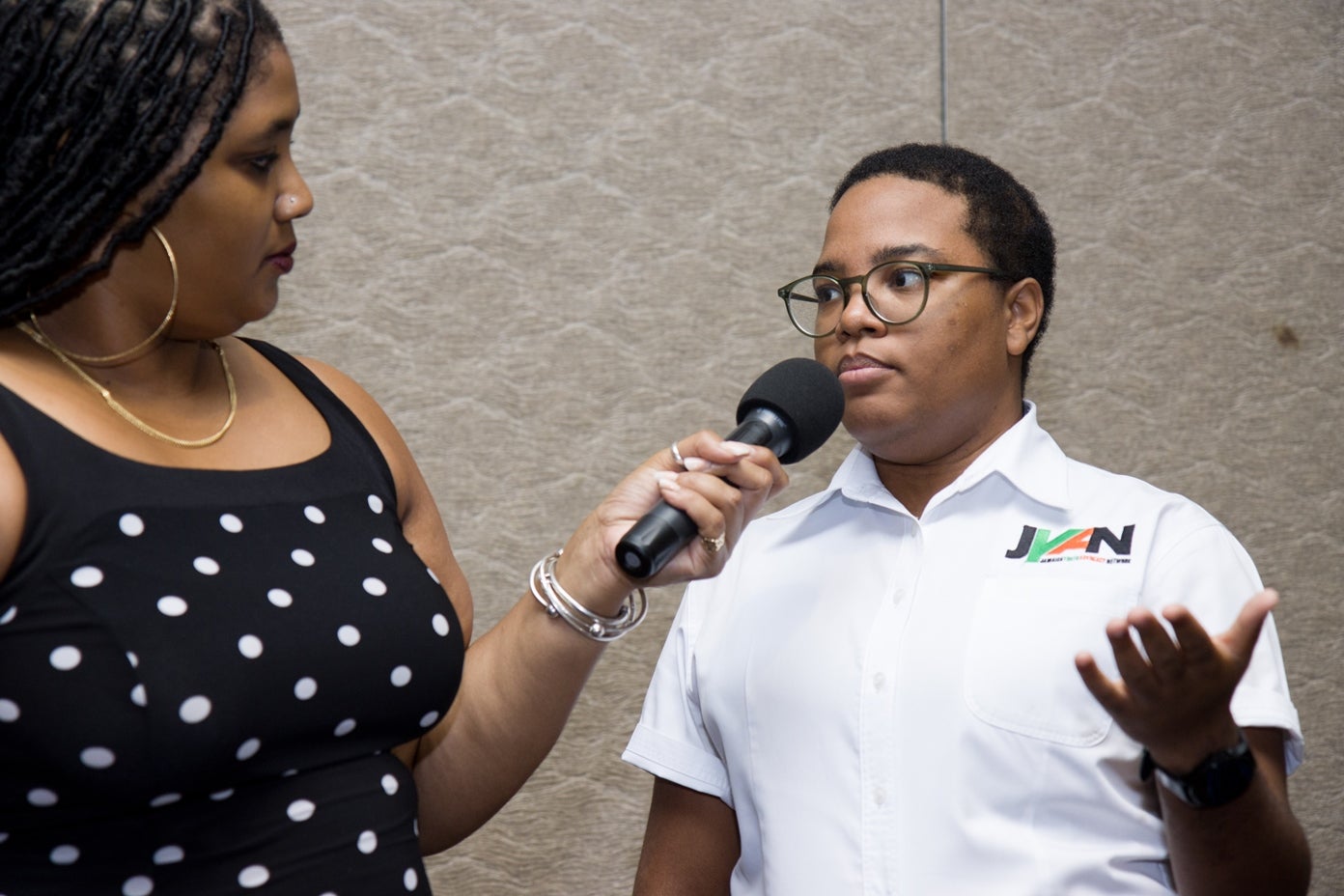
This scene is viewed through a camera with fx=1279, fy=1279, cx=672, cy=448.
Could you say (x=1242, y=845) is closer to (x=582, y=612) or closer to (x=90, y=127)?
(x=582, y=612)

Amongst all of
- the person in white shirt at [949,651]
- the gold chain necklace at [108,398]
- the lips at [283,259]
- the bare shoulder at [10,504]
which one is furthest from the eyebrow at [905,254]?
the bare shoulder at [10,504]

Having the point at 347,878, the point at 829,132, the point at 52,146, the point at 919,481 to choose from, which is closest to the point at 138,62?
the point at 52,146

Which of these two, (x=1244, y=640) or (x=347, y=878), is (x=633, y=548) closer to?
(x=347, y=878)

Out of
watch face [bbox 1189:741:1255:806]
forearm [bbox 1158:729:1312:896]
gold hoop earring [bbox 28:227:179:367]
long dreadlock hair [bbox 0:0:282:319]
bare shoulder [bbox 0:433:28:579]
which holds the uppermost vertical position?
long dreadlock hair [bbox 0:0:282:319]

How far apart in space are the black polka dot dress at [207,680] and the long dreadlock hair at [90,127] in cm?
14

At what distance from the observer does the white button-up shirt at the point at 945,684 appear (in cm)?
132

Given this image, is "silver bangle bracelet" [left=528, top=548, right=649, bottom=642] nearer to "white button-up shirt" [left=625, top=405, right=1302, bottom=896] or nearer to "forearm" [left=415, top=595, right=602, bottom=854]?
"forearm" [left=415, top=595, right=602, bottom=854]

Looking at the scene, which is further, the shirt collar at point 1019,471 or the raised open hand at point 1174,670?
the shirt collar at point 1019,471

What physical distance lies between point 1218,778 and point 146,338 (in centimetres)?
103

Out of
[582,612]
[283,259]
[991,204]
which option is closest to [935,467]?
[991,204]

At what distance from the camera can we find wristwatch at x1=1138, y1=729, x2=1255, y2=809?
1123 mm

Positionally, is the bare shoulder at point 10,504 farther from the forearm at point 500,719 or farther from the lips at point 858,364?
the lips at point 858,364

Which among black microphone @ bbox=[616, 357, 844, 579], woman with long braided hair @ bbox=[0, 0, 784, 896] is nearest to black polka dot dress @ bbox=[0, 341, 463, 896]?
woman with long braided hair @ bbox=[0, 0, 784, 896]

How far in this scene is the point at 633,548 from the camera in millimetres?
1061
